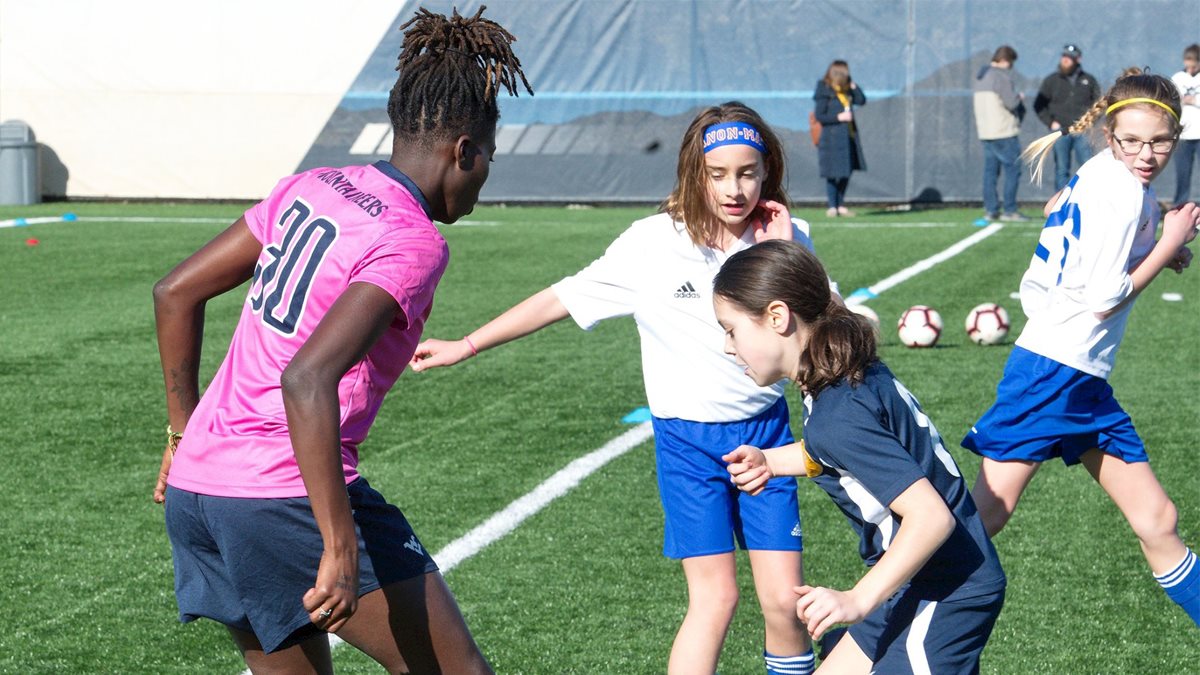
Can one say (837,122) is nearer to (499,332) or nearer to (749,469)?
(499,332)

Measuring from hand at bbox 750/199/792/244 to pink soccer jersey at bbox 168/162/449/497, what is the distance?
1.53m

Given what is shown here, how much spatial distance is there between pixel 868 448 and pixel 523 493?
358 cm

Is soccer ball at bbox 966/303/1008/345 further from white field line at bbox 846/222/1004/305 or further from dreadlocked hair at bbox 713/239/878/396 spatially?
dreadlocked hair at bbox 713/239/878/396

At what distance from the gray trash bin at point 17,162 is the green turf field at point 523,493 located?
35.9 feet

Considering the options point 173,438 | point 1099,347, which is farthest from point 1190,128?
point 173,438

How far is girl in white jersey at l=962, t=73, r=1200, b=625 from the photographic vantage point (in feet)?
15.2

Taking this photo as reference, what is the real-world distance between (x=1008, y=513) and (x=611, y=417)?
11.6 feet

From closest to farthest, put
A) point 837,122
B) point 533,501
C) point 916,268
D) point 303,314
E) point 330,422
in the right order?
point 330,422 → point 303,314 → point 533,501 → point 916,268 → point 837,122

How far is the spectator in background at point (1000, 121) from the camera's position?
19828mm

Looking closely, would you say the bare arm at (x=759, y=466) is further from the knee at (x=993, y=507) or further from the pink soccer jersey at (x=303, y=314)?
the knee at (x=993, y=507)

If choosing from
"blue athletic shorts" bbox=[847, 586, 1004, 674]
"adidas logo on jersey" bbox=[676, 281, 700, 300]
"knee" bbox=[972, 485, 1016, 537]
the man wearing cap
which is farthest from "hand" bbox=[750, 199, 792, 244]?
the man wearing cap

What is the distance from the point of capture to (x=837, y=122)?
20.4m

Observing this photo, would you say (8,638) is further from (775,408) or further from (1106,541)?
(1106,541)

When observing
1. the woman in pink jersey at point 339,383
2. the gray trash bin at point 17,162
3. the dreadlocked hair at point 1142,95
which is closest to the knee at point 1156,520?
the dreadlocked hair at point 1142,95
